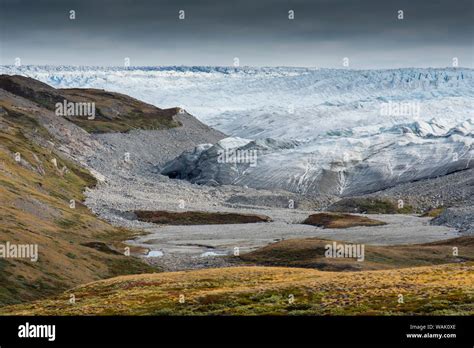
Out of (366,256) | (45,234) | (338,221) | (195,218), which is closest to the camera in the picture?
(366,256)

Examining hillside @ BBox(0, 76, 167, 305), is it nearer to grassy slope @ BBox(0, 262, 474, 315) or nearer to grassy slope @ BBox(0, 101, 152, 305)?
grassy slope @ BBox(0, 101, 152, 305)

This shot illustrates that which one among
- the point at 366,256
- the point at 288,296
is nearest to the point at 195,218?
the point at 366,256

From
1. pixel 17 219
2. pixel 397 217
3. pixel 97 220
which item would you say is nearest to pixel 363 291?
pixel 17 219

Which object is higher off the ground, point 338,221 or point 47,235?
point 47,235

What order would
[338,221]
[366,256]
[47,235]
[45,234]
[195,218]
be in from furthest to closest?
[195,218] < [338,221] < [45,234] < [47,235] < [366,256]

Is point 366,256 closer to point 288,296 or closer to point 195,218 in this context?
point 288,296

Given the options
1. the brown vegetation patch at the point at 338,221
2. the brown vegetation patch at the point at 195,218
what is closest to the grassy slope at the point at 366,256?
the brown vegetation patch at the point at 338,221

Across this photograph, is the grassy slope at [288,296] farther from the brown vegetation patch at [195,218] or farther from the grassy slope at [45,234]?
the brown vegetation patch at [195,218]
